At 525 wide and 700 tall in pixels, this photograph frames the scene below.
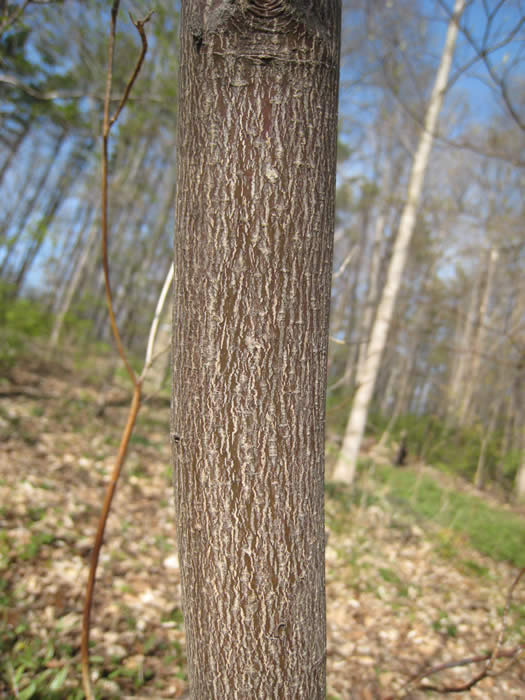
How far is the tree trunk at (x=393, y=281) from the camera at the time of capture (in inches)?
265

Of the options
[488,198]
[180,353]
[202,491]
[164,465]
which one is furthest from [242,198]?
[488,198]

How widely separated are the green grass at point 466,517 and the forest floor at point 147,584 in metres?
0.27

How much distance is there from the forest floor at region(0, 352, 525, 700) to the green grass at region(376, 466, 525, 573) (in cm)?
27

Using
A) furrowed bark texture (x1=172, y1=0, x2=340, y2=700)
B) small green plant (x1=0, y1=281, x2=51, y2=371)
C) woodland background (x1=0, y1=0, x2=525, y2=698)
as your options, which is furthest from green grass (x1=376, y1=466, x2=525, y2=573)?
small green plant (x1=0, y1=281, x2=51, y2=371)

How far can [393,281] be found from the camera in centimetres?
693

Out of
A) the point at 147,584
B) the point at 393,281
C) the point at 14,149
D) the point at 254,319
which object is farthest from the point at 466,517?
the point at 14,149

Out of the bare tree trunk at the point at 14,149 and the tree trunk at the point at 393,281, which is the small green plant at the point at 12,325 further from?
the bare tree trunk at the point at 14,149

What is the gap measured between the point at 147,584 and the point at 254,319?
111 inches

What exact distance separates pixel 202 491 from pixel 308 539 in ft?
0.80

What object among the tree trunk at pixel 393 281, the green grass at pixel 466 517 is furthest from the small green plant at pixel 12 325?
the green grass at pixel 466 517

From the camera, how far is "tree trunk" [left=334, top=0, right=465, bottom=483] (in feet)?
22.1

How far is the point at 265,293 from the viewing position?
818 millimetres

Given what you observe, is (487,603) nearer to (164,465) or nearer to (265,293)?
(164,465)

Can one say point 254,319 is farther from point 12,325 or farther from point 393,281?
point 393,281
